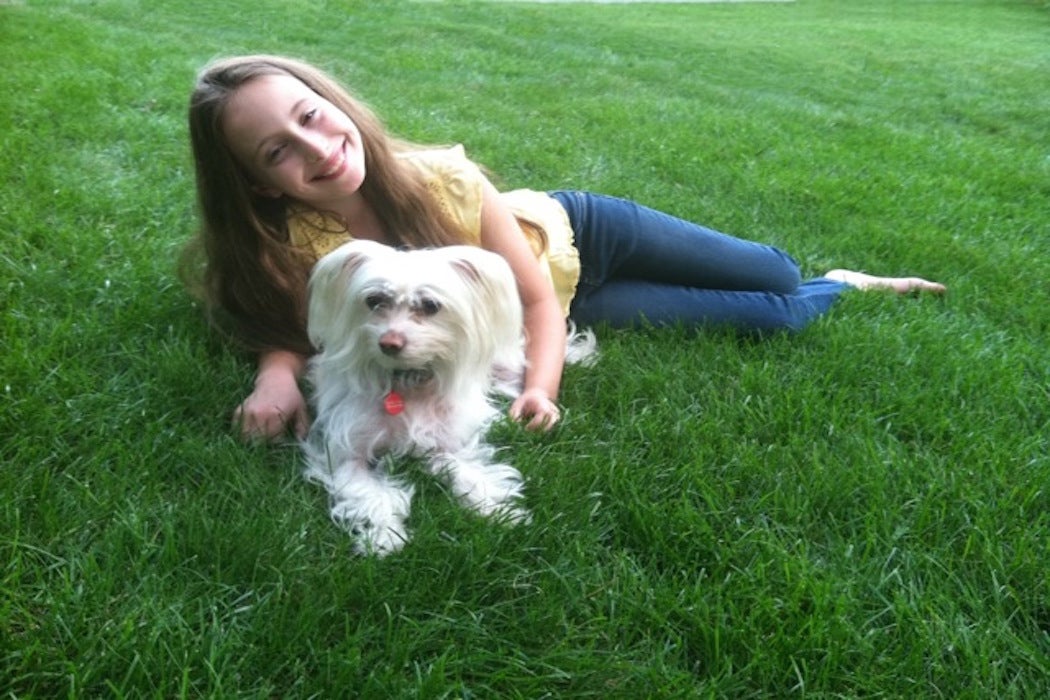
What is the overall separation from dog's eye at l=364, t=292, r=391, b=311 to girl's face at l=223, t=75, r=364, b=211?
1.89 feet

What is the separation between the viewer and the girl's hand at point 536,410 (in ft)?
9.13

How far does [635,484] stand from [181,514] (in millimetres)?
1245

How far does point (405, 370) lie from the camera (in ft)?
8.59

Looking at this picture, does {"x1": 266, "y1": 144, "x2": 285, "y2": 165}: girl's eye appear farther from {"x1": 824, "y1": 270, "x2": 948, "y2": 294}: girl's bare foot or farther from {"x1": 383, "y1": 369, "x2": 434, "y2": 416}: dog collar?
{"x1": 824, "y1": 270, "x2": 948, "y2": 294}: girl's bare foot

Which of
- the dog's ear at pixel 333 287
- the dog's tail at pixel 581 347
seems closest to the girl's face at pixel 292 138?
the dog's ear at pixel 333 287

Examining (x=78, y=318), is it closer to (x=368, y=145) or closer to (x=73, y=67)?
(x=368, y=145)

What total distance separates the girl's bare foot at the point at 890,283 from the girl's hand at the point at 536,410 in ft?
6.70

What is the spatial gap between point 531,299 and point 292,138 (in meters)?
1.03

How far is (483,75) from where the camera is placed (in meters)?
10.1

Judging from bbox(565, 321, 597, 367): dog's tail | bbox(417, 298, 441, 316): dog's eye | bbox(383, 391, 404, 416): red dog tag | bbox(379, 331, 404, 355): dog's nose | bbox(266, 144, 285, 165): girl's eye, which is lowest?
bbox(565, 321, 597, 367): dog's tail

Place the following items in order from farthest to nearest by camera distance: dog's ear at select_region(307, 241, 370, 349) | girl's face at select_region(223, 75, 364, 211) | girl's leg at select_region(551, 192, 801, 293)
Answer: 1. girl's leg at select_region(551, 192, 801, 293)
2. girl's face at select_region(223, 75, 364, 211)
3. dog's ear at select_region(307, 241, 370, 349)

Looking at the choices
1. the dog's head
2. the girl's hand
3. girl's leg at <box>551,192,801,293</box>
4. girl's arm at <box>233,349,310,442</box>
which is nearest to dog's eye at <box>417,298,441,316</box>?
the dog's head

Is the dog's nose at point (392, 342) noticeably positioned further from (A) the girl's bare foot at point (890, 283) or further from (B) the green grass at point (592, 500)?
(A) the girl's bare foot at point (890, 283)

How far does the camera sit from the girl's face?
276cm
